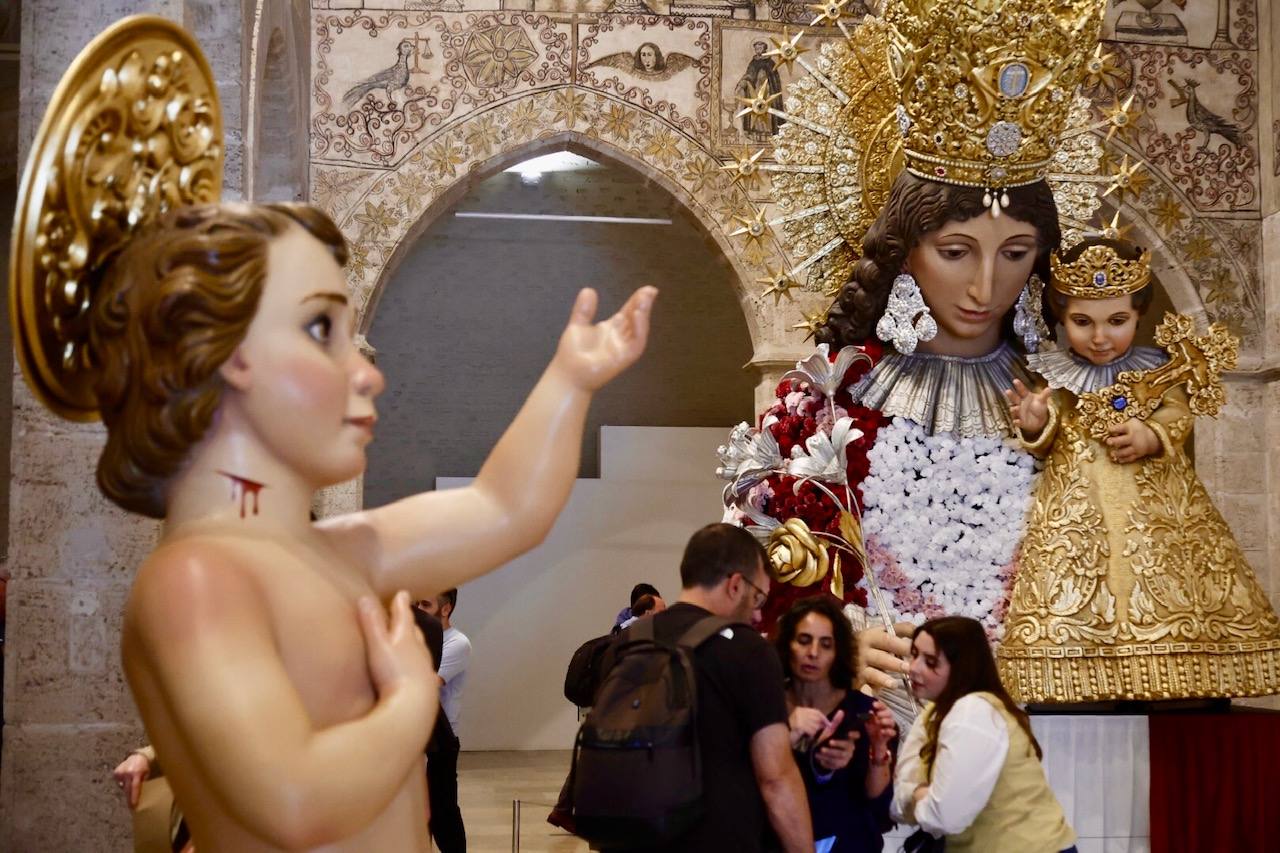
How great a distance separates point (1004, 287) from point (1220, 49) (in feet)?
28.0

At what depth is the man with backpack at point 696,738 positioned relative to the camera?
313 cm

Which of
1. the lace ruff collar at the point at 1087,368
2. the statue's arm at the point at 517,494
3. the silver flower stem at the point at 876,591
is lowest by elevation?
the silver flower stem at the point at 876,591

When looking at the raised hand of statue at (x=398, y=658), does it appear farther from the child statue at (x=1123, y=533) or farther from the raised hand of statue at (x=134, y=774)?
the child statue at (x=1123, y=533)

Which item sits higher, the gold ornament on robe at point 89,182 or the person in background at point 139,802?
the gold ornament on robe at point 89,182

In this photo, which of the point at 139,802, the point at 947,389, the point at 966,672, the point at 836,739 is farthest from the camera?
the point at 947,389

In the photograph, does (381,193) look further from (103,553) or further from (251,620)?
(251,620)

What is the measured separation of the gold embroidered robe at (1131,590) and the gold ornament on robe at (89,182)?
9.98 ft

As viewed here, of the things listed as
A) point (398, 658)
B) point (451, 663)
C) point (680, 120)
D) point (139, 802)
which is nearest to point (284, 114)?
point (680, 120)

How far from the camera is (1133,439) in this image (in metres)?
4.56

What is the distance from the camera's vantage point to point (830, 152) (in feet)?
17.6

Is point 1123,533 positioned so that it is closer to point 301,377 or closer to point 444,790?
point 444,790

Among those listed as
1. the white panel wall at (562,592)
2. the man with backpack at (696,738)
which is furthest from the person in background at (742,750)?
the white panel wall at (562,592)

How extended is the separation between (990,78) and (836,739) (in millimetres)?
2072

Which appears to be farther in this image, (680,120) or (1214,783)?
(680,120)
